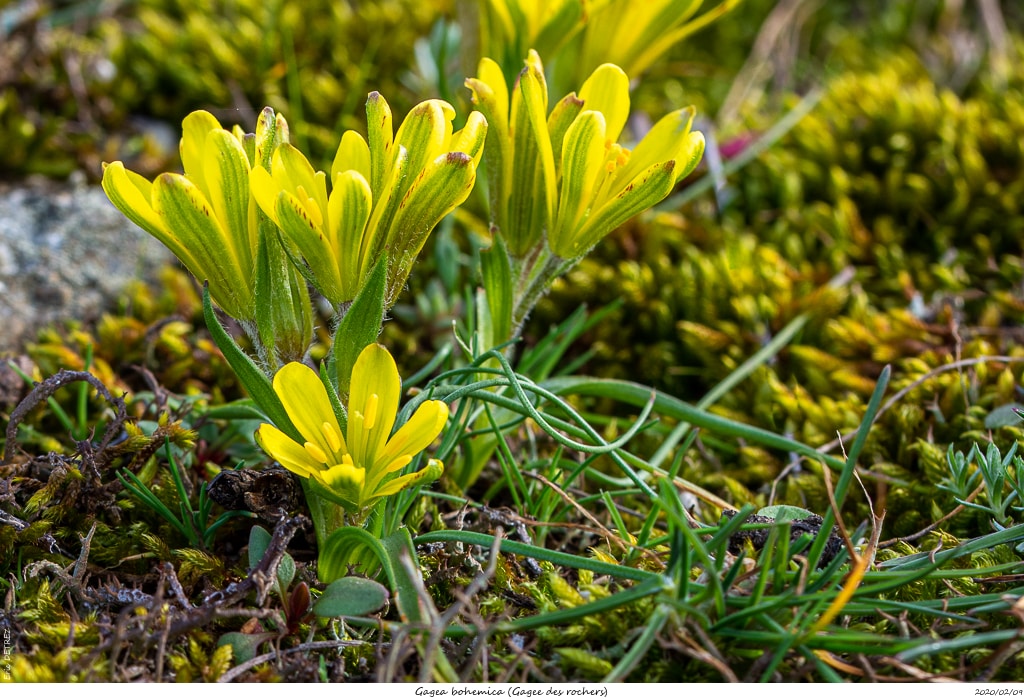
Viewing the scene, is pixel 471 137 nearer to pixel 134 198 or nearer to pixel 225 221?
pixel 225 221

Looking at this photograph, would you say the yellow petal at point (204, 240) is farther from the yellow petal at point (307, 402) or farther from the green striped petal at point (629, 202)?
the green striped petal at point (629, 202)

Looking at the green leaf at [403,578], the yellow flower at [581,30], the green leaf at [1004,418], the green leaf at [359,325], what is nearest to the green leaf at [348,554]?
the green leaf at [403,578]

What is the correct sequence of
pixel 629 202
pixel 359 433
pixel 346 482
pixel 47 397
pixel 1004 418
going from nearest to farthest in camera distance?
pixel 346 482
pixel 359 433
pixel 629 202
pixel 47 397
pixel 1004 418

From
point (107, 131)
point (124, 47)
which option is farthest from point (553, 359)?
point (124, 47)

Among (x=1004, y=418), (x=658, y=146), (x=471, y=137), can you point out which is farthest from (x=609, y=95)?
Answer: (x=1004, y=418)

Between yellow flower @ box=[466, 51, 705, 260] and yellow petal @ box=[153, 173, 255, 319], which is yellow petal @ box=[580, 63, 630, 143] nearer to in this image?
yellow flower @ box=[466, 51, 705, 260]
